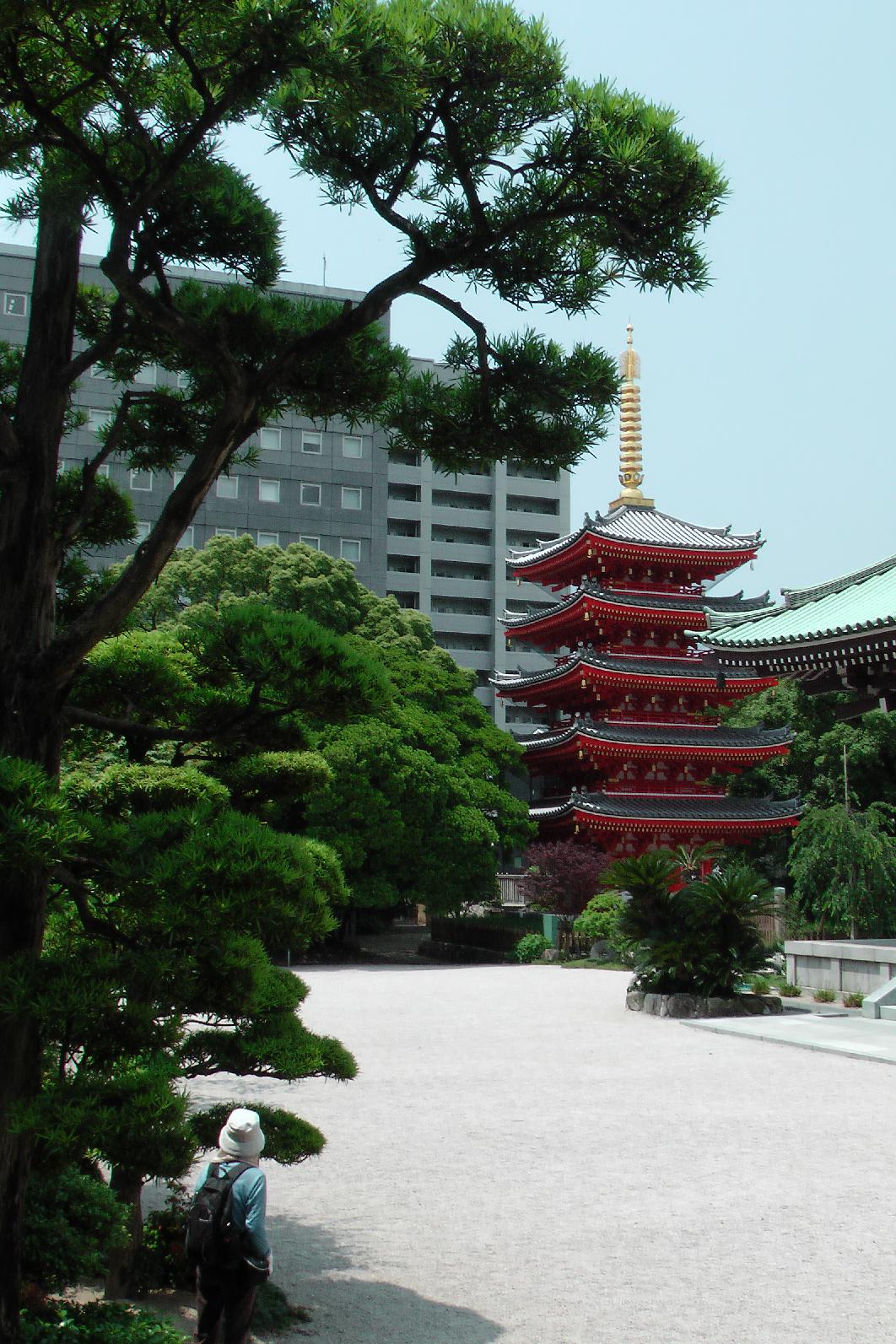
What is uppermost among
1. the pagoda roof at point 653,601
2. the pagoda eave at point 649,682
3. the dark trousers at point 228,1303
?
the pagoda roof at point 653,601

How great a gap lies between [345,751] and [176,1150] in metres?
22.4

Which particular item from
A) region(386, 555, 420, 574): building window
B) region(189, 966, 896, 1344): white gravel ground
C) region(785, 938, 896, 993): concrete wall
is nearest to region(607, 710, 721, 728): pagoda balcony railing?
region(785, 938, 896, 993): concrete wall

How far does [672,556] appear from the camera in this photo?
113 feet

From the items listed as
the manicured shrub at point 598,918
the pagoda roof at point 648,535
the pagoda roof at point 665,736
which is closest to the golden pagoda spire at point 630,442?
the pagoda roof at point 648,535

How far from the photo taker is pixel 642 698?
113ft

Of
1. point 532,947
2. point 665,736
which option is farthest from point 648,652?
point 532,947

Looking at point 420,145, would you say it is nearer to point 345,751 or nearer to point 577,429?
point 577,429

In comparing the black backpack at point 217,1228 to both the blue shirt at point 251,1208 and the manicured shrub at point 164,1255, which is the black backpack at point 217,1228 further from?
the manicured shrub at point 164,1255

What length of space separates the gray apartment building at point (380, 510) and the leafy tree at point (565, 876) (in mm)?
20728

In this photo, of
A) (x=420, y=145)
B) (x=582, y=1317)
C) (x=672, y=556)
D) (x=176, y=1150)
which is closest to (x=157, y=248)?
(x=420, y=145)

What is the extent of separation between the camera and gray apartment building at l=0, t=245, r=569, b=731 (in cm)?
5000

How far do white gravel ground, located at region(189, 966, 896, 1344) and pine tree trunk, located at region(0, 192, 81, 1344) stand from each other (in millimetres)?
1859

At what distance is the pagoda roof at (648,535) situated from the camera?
111 ft

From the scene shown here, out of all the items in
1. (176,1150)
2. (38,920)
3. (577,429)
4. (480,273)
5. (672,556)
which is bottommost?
(176,1150)
